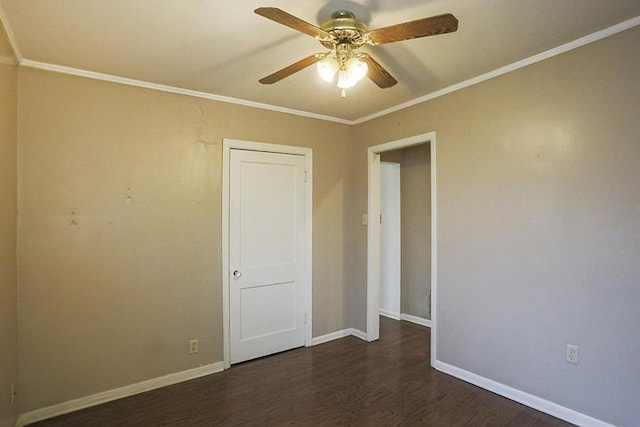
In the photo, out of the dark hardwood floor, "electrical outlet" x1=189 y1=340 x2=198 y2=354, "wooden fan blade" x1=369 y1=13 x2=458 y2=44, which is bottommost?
the dark hardwood floor

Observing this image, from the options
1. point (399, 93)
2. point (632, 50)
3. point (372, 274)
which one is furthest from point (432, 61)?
point (372, 274)

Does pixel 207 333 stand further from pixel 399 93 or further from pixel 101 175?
pixel 399 93

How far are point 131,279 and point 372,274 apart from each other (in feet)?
8.01

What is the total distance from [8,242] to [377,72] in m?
2.54

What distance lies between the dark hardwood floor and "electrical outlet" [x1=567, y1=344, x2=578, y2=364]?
0.44 meters

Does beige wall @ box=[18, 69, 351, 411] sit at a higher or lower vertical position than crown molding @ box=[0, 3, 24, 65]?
lower

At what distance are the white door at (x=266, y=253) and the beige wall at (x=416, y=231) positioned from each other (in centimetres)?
166

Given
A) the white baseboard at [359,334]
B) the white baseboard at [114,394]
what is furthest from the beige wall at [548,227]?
the white baseboard at [114,394]

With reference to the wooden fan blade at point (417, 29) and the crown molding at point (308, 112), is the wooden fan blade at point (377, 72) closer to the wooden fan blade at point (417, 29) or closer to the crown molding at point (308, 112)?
the wooden fan blade at point (417, 29)

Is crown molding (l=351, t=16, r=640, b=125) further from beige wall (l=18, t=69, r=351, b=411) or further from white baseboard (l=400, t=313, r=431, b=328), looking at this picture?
white baseboard (l=400, t=313, r=431, b=328)

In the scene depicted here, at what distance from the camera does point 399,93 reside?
3.16 meters

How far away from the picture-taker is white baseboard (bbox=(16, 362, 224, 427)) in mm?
2434

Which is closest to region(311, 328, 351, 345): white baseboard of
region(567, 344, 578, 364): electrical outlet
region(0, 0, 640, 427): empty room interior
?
region(0, 0, 640, 427): empty room interior

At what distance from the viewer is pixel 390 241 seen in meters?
4.85
